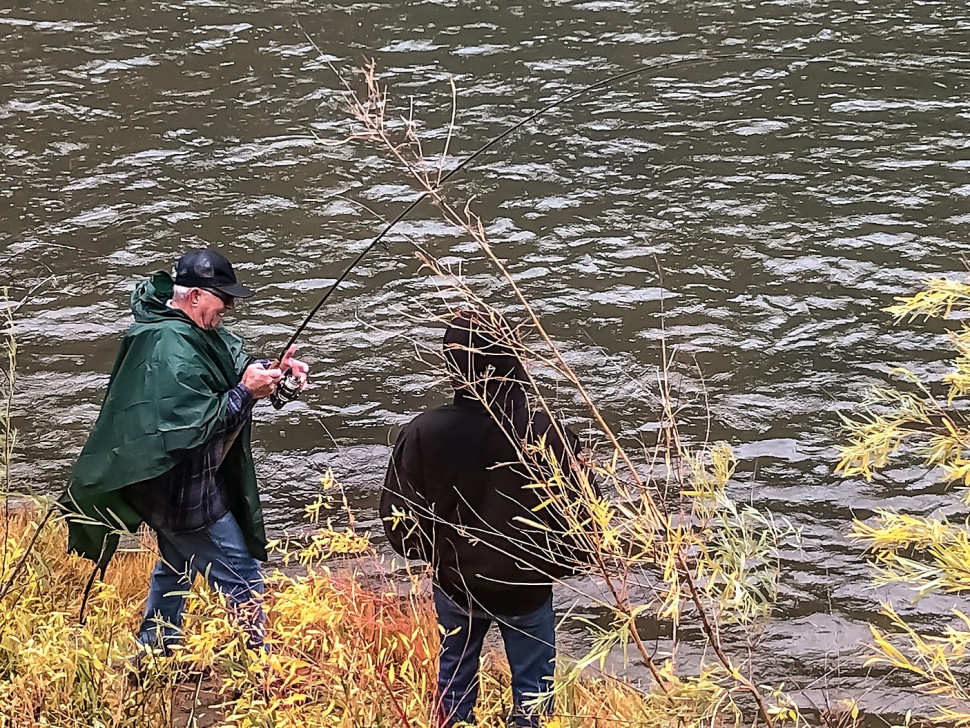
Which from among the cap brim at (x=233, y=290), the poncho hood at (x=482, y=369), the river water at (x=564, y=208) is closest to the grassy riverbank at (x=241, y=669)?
the poncho hood at (x=482, y=369)

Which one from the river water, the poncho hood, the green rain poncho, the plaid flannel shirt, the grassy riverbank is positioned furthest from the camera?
the river water

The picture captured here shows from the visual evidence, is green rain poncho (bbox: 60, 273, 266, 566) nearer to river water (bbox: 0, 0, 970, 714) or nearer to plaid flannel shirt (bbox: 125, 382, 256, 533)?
plaid flannel shirt (bbox: 125, 382, 256, 533)

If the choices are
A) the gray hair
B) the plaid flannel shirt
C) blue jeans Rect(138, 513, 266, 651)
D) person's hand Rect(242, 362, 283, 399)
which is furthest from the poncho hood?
blue jeans Rect(138, 513, 266, 651)

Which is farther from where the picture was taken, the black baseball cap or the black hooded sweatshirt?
the black baseball cap

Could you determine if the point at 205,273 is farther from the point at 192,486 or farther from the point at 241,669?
the point at 241,669

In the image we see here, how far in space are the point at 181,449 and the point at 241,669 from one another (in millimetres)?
942

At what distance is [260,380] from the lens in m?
4.28

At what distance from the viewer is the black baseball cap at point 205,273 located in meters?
4.27

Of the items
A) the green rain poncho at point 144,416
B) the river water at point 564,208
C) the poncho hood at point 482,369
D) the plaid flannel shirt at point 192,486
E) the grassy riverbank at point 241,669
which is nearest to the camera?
the grassy riverbank at point 241,669

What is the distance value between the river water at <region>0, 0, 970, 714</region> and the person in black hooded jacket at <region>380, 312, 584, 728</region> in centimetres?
163

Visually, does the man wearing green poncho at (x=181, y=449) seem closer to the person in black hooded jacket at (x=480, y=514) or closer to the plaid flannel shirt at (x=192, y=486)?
the plaid flannel shirt at (x=192, y=486)

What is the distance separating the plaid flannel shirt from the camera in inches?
167

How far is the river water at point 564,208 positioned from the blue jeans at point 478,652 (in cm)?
151

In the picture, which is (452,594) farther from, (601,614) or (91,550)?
(601,614)
